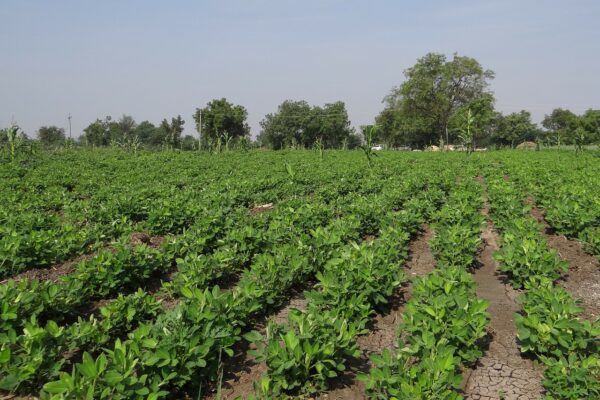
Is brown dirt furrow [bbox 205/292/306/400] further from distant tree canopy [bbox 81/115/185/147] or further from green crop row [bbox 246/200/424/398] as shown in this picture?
distant tree canopy [bbox 81/115/185/147]

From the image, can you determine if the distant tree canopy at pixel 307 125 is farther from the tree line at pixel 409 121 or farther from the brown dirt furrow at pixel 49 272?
the brown dirt furrow at pixel 49 272

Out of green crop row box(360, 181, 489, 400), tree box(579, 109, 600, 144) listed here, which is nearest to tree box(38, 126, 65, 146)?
green crop row box(360, 181, 489, 400)

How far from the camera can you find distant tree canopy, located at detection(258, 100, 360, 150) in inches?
2923

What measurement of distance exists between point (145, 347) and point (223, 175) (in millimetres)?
13325

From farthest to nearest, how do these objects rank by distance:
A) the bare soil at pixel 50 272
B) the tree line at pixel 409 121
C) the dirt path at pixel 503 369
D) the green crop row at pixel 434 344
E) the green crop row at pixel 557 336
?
the tree line at pixel 409 121 → the bare soil at pixel 50 272 → the dirt path at pixel 503 369 → the green crop row at pixel 557 336 → the green crop row at pixel 434 344

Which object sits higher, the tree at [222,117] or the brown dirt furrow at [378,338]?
the tree at [222,117]

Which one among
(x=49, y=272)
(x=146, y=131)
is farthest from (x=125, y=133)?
(x=146, y=131)

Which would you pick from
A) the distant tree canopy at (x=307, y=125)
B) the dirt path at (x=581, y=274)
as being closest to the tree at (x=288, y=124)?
the distant tree canopy at (x=307, y=125)

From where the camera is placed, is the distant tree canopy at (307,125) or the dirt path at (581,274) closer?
the dirt path at (581,274)

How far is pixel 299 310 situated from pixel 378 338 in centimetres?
100

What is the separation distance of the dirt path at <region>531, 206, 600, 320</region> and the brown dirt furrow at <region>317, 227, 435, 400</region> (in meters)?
1.84

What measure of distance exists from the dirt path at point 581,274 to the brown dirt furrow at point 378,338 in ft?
6.03

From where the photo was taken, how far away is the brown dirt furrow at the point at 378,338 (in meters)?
3.12

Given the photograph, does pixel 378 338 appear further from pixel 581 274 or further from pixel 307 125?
pixel 307 125
